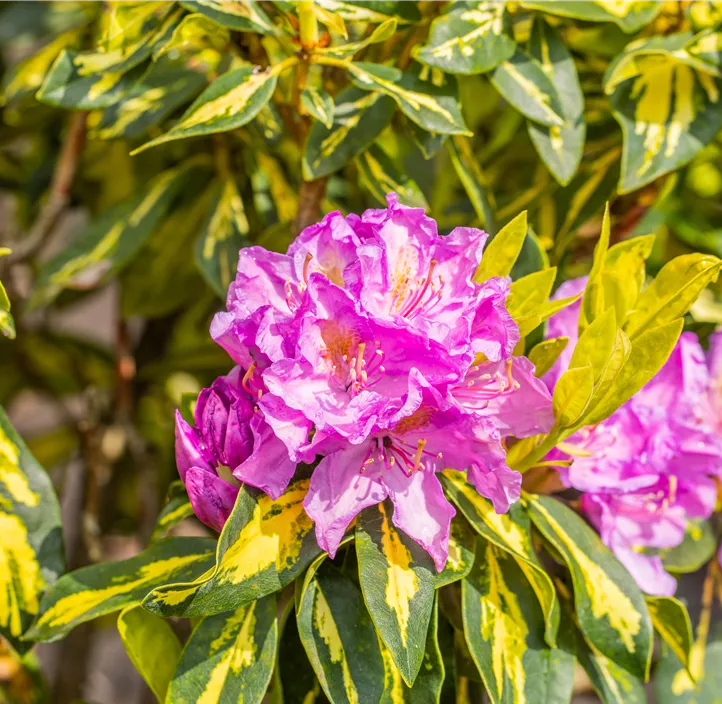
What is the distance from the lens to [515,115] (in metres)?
1.04

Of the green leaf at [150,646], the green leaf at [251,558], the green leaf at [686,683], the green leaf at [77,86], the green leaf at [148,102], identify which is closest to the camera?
the green leaf at [251,558]

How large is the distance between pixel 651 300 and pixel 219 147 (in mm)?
530

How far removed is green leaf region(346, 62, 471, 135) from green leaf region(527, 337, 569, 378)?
0.60ft

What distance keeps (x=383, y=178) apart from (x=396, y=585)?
40 centimetres

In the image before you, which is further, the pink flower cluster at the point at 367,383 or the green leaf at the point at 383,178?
the green leaf at the point at 383,178

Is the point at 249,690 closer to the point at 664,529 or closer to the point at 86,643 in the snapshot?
the point at 664,529

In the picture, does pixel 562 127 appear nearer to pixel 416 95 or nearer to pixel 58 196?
pixel 416 95

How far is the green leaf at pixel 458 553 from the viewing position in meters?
0.59

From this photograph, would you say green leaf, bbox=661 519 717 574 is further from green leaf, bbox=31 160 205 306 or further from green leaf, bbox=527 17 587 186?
green leaf, bbox=31 160 205 306

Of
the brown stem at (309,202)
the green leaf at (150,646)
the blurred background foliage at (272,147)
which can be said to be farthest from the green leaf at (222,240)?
the green leaf at (150,646)

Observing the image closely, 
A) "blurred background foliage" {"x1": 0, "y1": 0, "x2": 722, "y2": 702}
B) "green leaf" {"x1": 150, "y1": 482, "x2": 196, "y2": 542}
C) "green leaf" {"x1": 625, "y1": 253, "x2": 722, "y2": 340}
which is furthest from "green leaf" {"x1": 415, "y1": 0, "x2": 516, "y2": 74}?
"green leaf" {"x1": 150, "y1": 482, "x2": 196, "y2": 542}

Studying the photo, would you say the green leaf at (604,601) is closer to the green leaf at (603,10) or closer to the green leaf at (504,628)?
the green leaf at (504,628)

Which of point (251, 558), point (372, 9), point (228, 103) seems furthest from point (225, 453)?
point (372, 9)

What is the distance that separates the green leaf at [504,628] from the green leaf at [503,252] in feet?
0.71
